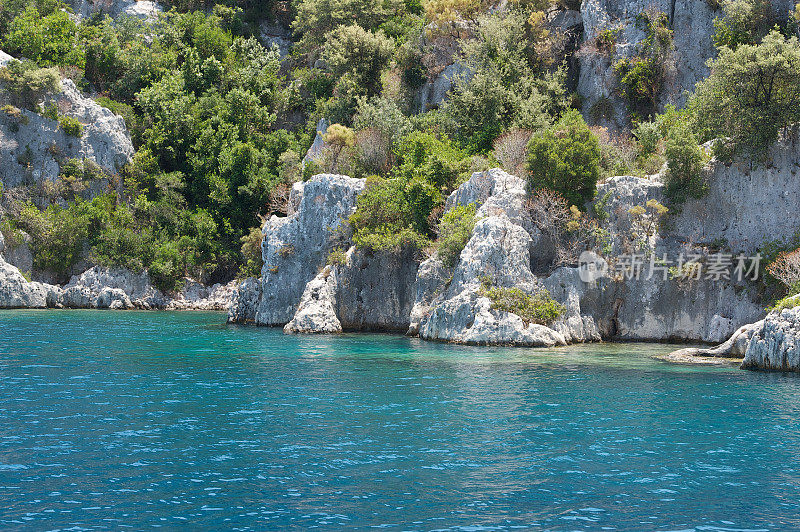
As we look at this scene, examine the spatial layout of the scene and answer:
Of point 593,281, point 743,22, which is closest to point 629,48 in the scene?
point 743,22

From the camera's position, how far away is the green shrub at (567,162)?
38.0m

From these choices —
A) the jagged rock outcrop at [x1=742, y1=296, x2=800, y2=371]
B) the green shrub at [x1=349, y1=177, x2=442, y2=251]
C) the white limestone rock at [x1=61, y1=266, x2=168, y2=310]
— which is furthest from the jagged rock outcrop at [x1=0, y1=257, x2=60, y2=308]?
the jagged rock outcrop at [x1=742, y1=296, x2=800, y2=371]

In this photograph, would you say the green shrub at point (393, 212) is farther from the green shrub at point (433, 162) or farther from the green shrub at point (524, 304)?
the green shrub at point (524, 304)

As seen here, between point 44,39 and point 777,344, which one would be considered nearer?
point 777,344

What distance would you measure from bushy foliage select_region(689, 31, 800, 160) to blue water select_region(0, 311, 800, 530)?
14696 millimetres

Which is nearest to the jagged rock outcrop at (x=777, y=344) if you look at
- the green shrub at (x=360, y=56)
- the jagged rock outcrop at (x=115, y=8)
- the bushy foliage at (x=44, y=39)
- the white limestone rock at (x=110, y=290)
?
the green shrub at (x=360, y=56)

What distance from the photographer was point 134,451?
15.9 m

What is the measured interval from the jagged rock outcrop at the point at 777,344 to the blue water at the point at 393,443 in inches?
50.3

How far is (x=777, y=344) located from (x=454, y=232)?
16589 millimetres

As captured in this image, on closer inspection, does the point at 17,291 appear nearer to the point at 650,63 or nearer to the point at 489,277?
the point at 489,277

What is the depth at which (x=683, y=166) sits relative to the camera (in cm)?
3806

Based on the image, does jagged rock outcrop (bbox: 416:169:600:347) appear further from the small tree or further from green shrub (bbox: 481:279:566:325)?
the small tree

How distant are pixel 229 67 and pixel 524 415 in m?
60.0

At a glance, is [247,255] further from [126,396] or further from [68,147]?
[126,396]
